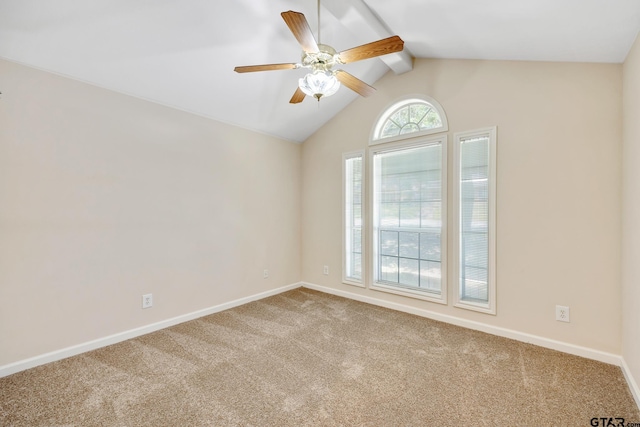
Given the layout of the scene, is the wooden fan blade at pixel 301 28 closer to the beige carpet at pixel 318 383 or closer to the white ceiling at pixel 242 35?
the white ceiling at pixel 242 35

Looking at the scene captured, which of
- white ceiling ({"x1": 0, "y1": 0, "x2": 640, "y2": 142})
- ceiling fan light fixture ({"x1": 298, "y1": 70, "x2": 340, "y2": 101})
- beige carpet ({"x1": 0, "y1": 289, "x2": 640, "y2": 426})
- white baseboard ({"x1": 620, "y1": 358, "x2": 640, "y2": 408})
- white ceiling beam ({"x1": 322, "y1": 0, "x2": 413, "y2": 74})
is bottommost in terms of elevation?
beige carpet ({"x1": 0, "y1": 289, "x2": 640, "y2": 426})

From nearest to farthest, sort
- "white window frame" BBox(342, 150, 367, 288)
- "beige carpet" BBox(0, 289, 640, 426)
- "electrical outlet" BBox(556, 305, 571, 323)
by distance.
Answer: "beige carpet" BBox(0, 289, 640, 426)
"electrical outlet" BBox(556, 305, 571, 323)
"white window frame" BBox(342, 150, 367, 288)

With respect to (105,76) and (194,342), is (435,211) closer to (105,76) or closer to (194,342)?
(194,342)

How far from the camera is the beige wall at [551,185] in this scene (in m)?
2.15

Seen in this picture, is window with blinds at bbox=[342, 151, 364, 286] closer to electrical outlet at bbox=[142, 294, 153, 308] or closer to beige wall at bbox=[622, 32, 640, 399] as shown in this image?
electrical outlet at bbox=[142, 294, 153, 308]

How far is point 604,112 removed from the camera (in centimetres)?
214

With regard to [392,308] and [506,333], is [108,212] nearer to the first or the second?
[392,308]

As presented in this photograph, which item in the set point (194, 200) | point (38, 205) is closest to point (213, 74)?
point (194, 200)

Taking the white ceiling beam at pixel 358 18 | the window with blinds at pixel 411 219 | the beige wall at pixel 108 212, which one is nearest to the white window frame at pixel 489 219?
the window with blinds at pixel 411 219

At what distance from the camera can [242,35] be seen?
7.48ft

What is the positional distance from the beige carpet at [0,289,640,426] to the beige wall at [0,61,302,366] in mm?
355

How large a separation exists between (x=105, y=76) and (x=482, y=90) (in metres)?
3.41

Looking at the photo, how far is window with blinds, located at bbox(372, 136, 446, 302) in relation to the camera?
304 centimetres

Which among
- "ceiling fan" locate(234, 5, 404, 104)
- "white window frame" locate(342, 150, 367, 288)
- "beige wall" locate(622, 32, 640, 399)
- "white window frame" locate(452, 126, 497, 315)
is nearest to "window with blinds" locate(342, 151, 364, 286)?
"white window frame" locate(342, 150, 367, 288)
